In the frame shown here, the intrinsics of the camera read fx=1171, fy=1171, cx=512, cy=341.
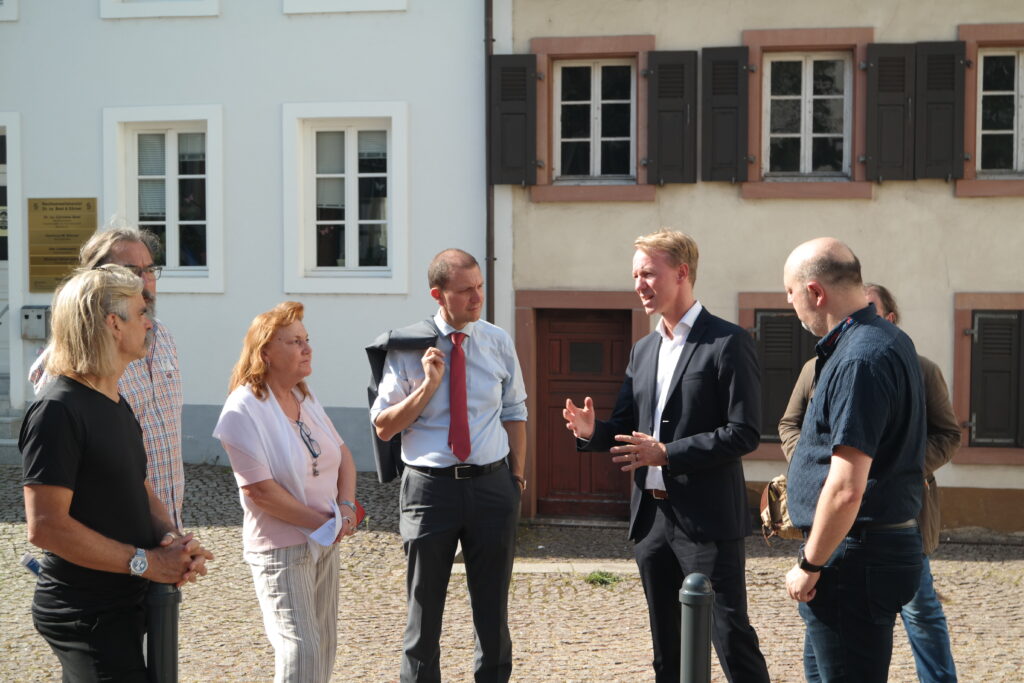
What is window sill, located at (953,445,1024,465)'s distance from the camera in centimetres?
1075

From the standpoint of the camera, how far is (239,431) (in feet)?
13.6

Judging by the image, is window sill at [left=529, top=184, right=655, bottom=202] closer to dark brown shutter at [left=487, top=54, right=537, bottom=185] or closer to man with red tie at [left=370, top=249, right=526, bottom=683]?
dark brown shutter at [left=487, top=54, right=537, bottom=185]

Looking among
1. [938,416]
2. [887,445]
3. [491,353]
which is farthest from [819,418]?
[491,353]

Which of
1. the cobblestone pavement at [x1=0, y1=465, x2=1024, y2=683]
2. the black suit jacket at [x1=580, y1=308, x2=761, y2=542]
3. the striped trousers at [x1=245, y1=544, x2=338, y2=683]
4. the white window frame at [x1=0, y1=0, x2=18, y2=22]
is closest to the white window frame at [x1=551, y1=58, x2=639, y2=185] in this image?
the cobblestone pavement at [x1=0, y1=465, x2=1024, y2=683]

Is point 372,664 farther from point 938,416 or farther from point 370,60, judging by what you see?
point 370,60

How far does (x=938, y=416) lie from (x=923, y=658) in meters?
1.05

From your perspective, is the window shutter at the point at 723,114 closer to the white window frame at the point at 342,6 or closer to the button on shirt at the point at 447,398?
the white window frame at the point at 342,6

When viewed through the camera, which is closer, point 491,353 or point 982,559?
point 491,353

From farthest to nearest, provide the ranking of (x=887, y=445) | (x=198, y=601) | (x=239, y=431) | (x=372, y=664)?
(x=198, y=601), (x=372, y=664), (x=239, y=431), (x=887, y=445)

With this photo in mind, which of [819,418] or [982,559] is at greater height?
[819,418]

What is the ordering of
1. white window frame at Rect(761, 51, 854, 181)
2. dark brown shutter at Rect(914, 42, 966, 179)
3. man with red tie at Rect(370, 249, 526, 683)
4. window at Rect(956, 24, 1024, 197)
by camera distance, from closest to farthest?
man with red tie at Rect(370, 249, 526, 683) < dark brown shutter at Rect(914, 42, 966, 179) < window at Rect(956, 24, 1024, 197) < white window frame at Rect(761, 51, 854, 181)

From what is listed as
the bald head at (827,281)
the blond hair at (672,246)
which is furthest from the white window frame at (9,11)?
the bald head at (827,281)

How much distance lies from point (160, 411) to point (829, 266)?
2466 millimetres

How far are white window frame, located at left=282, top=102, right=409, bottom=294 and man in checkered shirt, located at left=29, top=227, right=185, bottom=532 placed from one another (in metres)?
7.24
